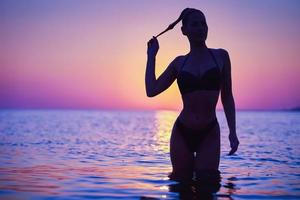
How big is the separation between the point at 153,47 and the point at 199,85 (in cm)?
78

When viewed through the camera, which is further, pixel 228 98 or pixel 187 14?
pixel 228 98

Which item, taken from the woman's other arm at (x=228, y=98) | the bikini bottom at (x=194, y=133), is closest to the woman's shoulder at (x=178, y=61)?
the woman's other arm at (x=228, y=98)

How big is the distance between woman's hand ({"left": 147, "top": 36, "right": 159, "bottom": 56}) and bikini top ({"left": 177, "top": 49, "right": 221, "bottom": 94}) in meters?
0.43

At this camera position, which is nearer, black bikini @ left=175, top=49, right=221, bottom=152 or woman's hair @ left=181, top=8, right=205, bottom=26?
black bikini @ left=175, top=49, right=221, bottom=152

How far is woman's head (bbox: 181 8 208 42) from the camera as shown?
5840mm

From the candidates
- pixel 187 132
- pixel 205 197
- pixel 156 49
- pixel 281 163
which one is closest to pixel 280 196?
pixel 205 197

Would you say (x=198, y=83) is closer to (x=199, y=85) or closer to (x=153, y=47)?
(x=199, y=85)

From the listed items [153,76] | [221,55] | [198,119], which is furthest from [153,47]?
[198,119]

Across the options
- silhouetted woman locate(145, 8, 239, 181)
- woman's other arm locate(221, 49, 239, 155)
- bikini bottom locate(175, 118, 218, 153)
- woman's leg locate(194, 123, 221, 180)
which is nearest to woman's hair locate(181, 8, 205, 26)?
silhouetted woman locate(145, 8, 239, 181)

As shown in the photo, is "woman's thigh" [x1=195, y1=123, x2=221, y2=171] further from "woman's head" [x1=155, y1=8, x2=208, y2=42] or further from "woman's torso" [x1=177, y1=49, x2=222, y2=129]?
"woman's head" [x1=155, y1=8, x2=208, y2=42]

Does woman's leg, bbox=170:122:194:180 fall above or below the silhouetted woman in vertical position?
below

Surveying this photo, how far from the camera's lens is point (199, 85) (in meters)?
5.80

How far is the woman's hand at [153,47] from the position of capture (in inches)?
226

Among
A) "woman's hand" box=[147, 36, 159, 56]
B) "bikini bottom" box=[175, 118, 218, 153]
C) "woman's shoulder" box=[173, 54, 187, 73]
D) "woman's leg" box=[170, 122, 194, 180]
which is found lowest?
"woman's leg" box=[170, 122, 194, 180]
